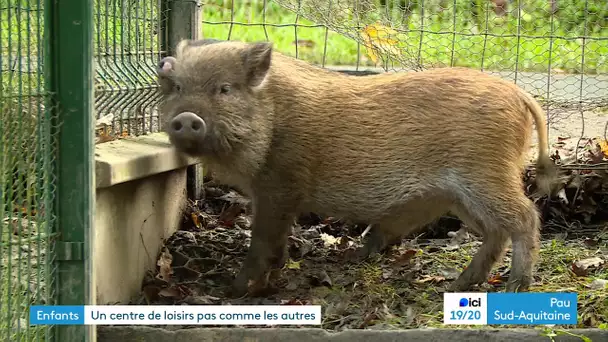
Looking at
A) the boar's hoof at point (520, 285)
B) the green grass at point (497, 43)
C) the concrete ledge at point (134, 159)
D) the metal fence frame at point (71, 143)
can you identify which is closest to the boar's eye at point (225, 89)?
the concrete ledge at point (134, 159)

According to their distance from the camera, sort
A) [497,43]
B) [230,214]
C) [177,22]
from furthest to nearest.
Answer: [497,43] < [230,214] < [177,22]

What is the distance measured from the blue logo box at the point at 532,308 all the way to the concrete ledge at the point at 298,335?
0.13 meters

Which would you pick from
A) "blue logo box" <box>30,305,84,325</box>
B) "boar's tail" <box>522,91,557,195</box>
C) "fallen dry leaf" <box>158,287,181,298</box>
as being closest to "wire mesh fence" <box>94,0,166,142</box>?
"fallen dry leaf" <box>158,287,181,298</box>

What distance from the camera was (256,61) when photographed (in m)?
5.24

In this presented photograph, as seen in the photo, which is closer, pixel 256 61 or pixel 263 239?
pixel 256 61

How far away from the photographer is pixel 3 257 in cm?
397

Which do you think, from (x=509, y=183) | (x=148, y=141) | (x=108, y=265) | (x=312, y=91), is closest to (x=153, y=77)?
(x=148, y=141)

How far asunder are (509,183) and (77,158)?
2.44 m

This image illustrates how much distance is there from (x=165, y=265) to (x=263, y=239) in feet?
2.35

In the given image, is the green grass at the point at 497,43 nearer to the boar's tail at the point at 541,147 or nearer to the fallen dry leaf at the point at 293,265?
the boar's tail at the point at 541,147

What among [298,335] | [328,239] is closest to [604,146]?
[328,239]

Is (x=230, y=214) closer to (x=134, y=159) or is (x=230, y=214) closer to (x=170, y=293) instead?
(x=170, y=293)

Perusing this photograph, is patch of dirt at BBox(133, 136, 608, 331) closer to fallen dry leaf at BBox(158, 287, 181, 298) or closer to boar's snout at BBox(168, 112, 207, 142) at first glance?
fallen dry leaf at BBox(158, 287, 181, 298)

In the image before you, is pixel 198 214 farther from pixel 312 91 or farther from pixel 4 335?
pixel 4 335
